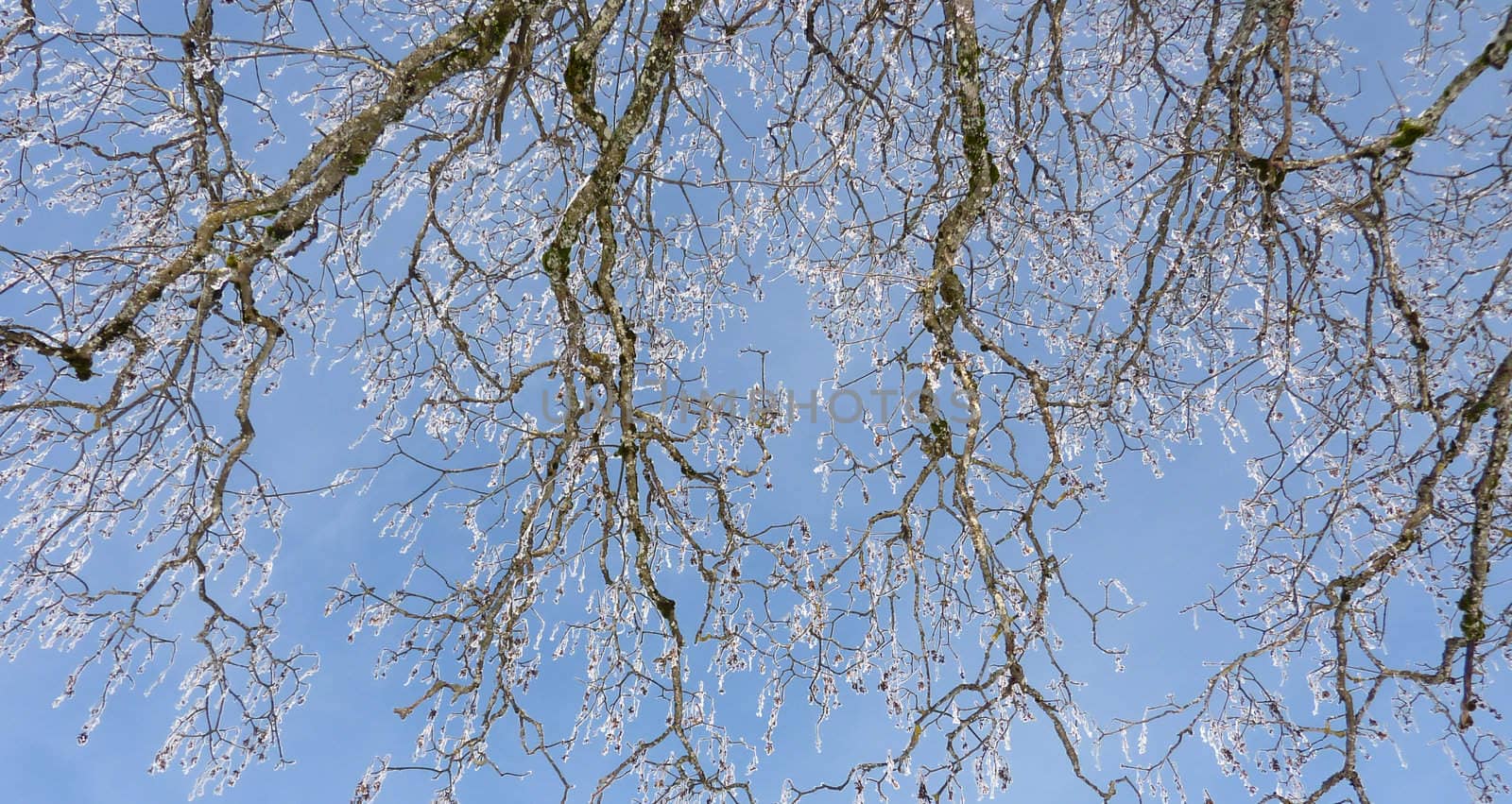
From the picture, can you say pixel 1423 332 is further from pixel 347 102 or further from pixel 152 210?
pixel 152 210

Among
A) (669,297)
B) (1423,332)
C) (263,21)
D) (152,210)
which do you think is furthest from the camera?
(669,297)

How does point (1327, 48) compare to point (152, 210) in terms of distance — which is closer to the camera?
point (152, 210)

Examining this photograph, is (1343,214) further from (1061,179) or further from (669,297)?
(669,297)

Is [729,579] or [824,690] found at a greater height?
[729,579]

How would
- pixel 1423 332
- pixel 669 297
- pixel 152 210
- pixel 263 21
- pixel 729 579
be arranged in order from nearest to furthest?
pixel 1423 332, pixel 729 579, pixel 152 210, pixel 263 21, pixel 669 297

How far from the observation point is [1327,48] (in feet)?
11.5

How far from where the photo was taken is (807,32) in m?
3.48

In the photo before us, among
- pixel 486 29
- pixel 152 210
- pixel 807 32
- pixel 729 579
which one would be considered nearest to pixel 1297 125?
pixel 807 32

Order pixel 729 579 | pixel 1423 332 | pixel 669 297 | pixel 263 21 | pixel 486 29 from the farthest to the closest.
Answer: pixel 669 297, pixel 263 21, pixel 729 579, pixel 486 29, pixel 1423 332

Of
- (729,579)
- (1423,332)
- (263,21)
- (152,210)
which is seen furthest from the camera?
(263,21)

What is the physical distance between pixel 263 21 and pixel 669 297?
6.15 ft

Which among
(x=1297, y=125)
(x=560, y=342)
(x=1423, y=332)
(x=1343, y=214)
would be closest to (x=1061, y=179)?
(x=1297, y=125)

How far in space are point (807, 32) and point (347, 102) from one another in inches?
67.2

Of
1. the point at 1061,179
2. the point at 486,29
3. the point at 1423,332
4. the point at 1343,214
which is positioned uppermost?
the point at 1061,179
